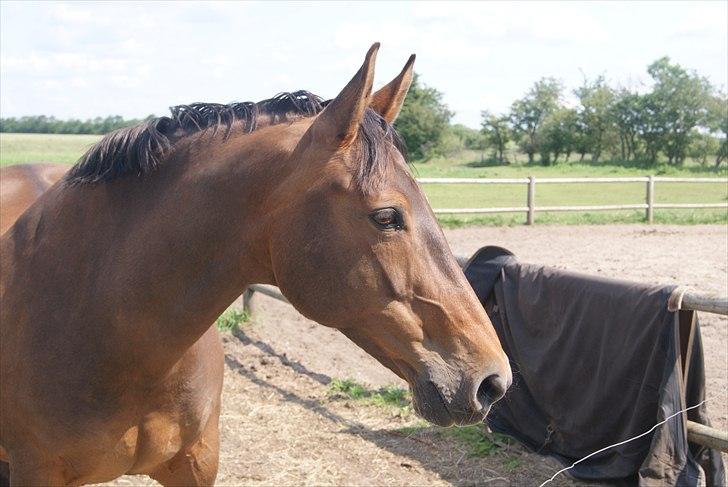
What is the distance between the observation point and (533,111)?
59.1 metres

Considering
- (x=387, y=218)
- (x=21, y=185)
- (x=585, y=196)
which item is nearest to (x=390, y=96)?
(x=387, y=218)

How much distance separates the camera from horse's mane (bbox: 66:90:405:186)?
2.11 meters

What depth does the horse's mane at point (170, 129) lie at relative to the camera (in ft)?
6.91

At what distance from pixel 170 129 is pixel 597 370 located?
3.06 metres

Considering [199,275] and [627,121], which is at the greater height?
[627,121]

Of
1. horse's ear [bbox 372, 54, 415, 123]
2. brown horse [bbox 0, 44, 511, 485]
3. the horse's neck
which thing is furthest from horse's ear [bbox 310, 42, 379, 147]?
horse's ear [bbox 372, 54, 415, 123]

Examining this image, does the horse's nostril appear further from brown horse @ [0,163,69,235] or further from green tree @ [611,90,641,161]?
green tree @ [611,90,641,161]

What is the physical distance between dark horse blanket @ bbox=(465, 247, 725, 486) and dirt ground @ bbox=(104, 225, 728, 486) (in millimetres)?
278

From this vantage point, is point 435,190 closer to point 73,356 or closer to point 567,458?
point 567,458

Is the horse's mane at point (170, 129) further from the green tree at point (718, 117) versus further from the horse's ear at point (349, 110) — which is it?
the green tree at point (718, 117)

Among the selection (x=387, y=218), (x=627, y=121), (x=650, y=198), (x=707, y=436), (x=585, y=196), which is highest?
(x=627, y=121)

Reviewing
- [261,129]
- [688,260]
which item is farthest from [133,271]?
[688,260]

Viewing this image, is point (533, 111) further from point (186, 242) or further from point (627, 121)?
point (186, 242)

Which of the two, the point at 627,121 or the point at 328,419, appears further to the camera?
the point at 627,121
